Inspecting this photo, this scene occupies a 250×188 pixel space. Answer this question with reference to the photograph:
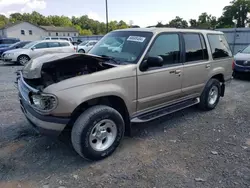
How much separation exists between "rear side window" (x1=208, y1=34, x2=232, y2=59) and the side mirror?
2132 millimetres

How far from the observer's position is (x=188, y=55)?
441cm

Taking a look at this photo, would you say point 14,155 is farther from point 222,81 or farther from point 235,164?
point 222,81

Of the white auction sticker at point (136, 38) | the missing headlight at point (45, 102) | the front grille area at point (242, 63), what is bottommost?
the front grille area at point (242, 63)

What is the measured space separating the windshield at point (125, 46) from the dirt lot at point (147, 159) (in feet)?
4.82

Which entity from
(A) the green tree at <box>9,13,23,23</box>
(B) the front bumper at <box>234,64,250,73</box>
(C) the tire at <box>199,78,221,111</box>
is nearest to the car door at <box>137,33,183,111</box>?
(C) the tire at <box>199,78,221,111</box>

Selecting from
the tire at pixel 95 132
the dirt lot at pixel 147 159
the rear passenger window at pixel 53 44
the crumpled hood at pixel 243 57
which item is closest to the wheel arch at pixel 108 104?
the tire at pixel 95 132

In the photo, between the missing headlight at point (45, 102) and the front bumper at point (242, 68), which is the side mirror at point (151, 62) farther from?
the front bumper at point (242, 68)

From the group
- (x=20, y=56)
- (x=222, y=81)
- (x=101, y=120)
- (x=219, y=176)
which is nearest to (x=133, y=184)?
(x=101, y=120)

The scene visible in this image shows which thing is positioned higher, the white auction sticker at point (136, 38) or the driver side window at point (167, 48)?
the white auction sticker at point (136, 38)

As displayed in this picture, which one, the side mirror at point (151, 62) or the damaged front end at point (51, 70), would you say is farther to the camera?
the side mirror at point (151, 62)

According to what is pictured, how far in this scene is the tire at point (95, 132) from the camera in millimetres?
2979

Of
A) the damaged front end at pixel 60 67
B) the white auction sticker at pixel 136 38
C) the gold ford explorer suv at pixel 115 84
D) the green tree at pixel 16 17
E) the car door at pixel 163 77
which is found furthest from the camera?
the green tree at pixel 16 17

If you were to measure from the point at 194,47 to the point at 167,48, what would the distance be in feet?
2.86

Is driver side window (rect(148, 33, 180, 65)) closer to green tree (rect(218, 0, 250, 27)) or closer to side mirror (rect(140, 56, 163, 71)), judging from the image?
side mirror (rect(140, 56, 163, 71))
